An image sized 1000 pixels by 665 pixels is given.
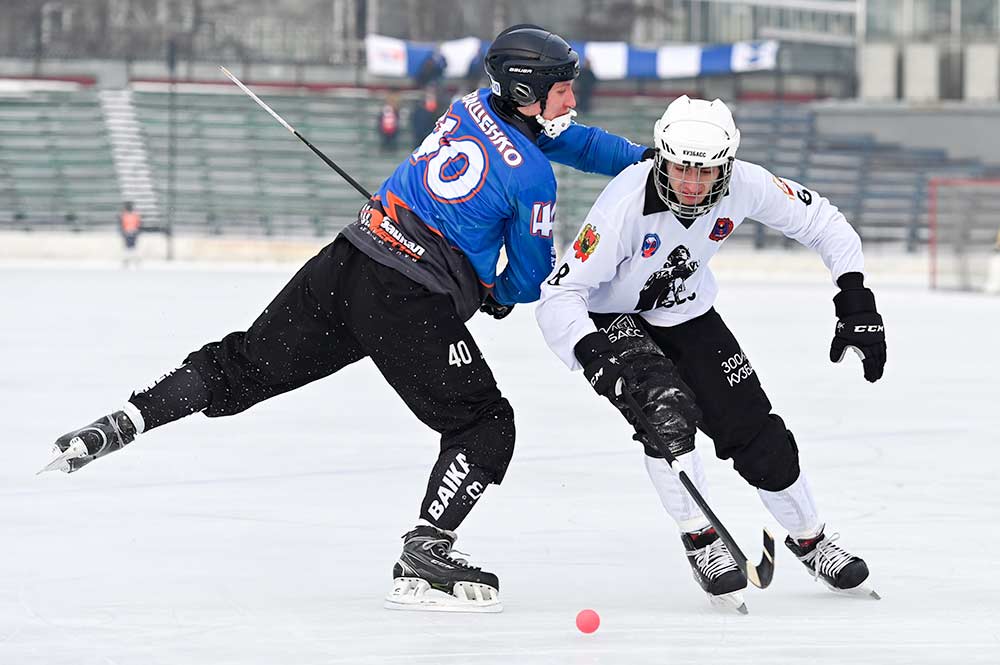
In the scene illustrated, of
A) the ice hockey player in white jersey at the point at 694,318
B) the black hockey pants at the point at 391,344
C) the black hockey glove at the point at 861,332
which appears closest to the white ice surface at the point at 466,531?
the ice hockey player in white jersey at the point at 694,318

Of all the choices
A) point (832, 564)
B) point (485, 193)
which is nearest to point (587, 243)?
point (485, 193)

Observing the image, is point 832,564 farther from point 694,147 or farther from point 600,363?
point 694,147

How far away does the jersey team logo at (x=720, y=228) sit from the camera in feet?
13.1

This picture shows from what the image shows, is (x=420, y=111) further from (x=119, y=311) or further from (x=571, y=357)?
(x=571, y=357)

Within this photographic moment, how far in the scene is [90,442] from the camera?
13.3 ft

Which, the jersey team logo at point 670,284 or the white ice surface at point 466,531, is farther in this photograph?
the jersey team logo at point 670,284

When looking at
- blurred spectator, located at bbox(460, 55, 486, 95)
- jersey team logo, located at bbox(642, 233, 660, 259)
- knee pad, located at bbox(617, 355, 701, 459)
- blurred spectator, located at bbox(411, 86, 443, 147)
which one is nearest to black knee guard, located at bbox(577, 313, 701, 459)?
knee pad, located at bbox(617, 355, 701, 459)

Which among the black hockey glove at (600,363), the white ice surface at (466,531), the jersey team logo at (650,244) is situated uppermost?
the jersey team logo at (650,244)

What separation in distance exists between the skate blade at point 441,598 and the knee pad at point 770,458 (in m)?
0.68

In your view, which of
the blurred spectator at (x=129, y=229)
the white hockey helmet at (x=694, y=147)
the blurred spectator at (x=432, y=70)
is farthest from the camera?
the blurred spectator at (x=432, y=70)

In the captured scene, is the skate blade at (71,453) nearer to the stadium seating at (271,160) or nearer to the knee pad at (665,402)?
the knee pad at (665,402)

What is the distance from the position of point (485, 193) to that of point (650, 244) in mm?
385

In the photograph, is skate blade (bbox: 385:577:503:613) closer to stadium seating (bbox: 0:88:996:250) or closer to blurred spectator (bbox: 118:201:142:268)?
blurred spectator (bbox: 118:201:142:268)

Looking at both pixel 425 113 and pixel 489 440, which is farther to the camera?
pixel 425 113
